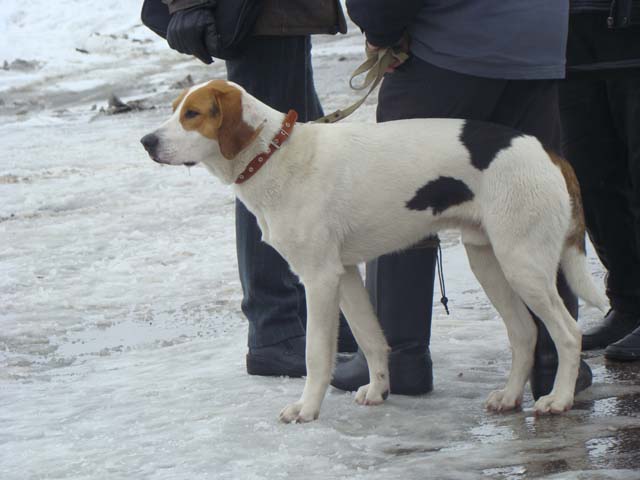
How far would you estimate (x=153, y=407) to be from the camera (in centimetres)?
435

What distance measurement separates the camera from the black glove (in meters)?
Result: 4.22

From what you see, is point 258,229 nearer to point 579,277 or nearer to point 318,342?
point 318,342

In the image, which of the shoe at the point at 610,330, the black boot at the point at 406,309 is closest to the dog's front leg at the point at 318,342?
the black boot at the point at 406,309

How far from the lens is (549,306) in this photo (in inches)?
150

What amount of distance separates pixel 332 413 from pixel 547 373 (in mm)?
817

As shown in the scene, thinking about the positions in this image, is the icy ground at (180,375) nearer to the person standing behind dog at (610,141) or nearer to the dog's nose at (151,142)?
the person standing behind dog at (610,141)

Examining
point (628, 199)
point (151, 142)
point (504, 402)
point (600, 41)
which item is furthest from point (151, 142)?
point (628, 199)

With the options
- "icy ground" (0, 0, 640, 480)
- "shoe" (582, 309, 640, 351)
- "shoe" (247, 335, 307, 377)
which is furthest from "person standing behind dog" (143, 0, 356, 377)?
"shoe" (582, 309, 640, 351)

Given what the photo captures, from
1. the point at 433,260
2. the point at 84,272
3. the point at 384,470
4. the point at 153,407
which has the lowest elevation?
the point at 84,272

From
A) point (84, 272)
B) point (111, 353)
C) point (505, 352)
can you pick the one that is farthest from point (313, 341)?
point (84, 272)

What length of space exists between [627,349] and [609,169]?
0.86 m

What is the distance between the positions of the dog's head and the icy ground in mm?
991

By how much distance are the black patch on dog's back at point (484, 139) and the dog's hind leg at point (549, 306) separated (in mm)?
324

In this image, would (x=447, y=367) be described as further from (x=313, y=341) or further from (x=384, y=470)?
(x=384, y=470)
